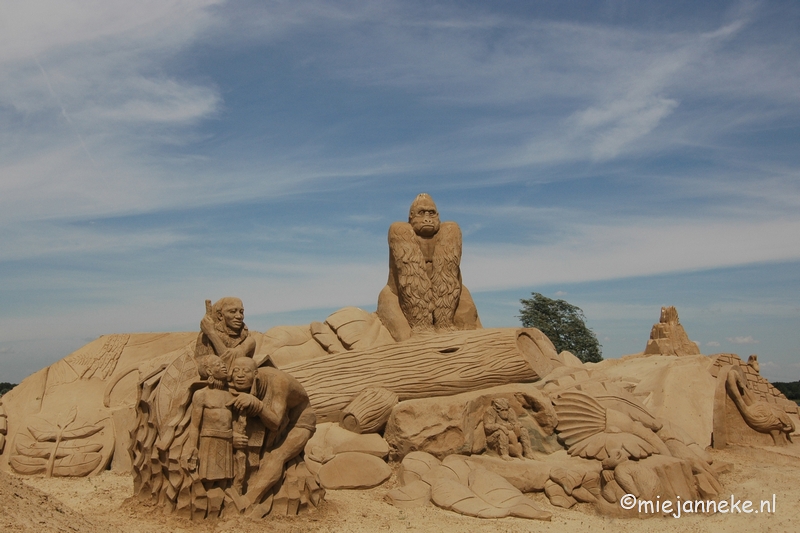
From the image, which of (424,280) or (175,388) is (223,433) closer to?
(175,388)

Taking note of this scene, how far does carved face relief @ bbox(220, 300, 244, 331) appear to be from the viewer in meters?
6.64

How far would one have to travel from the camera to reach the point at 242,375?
6145mm

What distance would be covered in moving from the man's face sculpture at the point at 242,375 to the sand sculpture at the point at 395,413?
2 cm

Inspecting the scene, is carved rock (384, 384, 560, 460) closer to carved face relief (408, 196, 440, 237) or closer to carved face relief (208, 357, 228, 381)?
carved face relief (408, 196, 440, 237)

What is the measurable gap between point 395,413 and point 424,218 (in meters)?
3.11

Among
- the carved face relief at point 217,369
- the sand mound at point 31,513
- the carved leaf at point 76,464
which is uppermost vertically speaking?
the carved face relief at point 217,369

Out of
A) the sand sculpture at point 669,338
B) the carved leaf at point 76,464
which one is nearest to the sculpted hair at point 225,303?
the carved leaf at point 76,464

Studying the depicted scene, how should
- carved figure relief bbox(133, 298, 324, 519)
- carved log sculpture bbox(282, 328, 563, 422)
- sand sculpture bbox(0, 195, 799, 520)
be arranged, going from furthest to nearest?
carved log sculpture bbox(282, 328, 563, 422)
sand sculpture bbox(0, 195, 799, 520)
carved figure relief bbox(133, 298, 324, 519)

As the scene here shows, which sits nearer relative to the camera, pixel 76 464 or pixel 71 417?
pixel 76 464

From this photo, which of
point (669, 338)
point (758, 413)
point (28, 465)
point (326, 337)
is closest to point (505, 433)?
point (326, 337)

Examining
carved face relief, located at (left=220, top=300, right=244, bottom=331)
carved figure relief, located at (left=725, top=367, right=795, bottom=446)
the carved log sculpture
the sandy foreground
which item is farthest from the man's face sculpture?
carved figure relief, located at (left=725, top=367, right=795, bottom=446)

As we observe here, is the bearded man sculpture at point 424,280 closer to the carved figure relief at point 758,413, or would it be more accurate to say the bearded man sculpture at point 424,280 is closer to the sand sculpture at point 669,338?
the carved figure relief at point 758,413

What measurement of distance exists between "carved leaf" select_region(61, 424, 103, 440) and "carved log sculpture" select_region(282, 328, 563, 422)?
251 centimetres

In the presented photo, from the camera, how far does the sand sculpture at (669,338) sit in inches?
571
